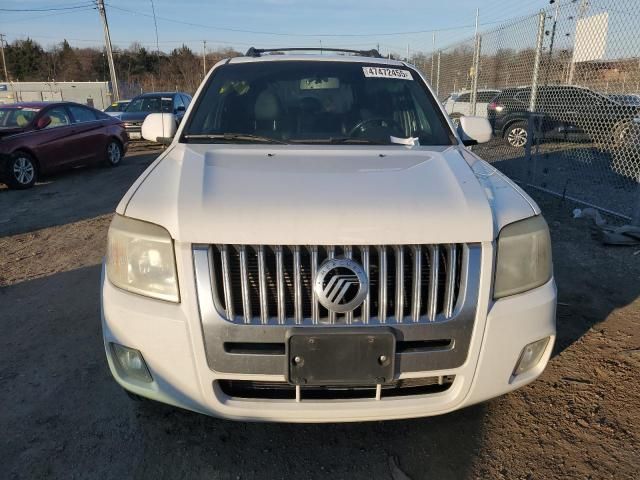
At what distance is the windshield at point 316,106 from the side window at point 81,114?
8271mm

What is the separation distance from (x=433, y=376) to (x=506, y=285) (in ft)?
1.60

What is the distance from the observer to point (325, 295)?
1.91m

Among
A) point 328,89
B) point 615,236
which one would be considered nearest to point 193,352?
point 328,89

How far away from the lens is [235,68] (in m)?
3.60

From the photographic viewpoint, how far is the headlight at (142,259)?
6.56 ft

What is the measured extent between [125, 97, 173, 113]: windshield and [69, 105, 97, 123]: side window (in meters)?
3.98

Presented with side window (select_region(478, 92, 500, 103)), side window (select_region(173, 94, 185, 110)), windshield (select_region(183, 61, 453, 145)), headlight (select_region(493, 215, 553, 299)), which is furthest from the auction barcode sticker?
side window (select_region(173, 94, 185, 110))

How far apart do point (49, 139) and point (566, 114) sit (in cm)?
1020

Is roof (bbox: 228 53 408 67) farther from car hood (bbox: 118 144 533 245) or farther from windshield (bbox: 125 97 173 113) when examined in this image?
windshield (bbox: 125 97 173 113)

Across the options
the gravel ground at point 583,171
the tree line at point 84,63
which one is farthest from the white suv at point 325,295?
the tree line at point 84,63

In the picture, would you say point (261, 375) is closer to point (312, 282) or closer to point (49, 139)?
point (312, 282)

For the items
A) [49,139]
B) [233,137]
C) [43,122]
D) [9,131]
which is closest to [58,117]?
[43,122]

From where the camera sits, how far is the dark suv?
829 cm

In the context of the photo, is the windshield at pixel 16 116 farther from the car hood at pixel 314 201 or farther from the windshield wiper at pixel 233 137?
the car hood at pixel 314 201
